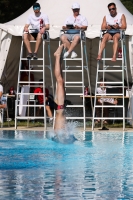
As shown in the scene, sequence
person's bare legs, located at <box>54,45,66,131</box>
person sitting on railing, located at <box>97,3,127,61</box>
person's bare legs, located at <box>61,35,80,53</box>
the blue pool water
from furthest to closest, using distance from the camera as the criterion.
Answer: person sitting on railing, located at <box>97,3,127,61</box>, person's bare legs, located at <box>61,35,80,53</box>, person's bare legs, located at <box>54,45,66,131</box>, the blue pool water

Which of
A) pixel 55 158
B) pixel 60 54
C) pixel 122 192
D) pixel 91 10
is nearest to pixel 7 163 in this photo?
pixel 55 158

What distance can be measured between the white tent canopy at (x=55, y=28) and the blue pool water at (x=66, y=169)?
5090 millimetres

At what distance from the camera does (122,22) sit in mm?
18422

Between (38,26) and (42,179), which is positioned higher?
(38,26)

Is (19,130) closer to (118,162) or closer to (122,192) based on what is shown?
(118,162)

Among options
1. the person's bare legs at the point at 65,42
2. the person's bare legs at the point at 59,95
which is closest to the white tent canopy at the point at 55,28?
the person's bare legs at the point at 65,42

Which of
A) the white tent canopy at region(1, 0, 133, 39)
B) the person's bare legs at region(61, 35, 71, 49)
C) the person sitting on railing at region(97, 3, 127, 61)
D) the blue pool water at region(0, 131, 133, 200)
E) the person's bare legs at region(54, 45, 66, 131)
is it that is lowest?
the blue pool water at region(0, 131, 133, 200)

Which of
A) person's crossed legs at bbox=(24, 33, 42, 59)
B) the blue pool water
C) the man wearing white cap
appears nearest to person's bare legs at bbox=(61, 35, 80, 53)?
the man wearing white cap

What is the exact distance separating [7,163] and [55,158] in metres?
1.03

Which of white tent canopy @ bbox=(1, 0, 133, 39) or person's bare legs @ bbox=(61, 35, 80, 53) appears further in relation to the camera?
white tent canopy @ bbox=(1, 0, 133, 39)

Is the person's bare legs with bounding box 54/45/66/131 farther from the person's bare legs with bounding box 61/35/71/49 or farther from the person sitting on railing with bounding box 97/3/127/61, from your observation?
the person sitting on railing with bounding box 97/3/127/61

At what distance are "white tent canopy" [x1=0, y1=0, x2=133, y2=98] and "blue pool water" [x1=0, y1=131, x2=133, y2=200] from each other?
16.7 feet

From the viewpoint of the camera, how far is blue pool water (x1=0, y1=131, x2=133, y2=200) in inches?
314

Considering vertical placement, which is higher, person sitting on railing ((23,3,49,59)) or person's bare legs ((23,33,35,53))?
person sitting on railing ((23,3,49,59))
